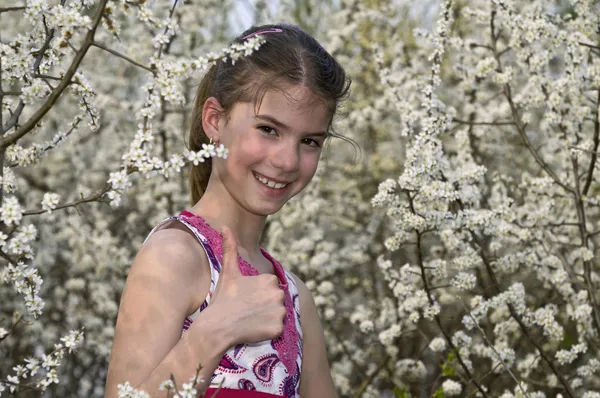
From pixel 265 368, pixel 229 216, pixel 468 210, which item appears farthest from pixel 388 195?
pixel 265 368

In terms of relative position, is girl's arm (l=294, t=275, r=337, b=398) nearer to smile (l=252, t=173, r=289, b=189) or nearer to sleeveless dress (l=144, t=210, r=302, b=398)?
sleeveless dress (l=144, t=210, r=302, b=398)

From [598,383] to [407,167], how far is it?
11.8 feet

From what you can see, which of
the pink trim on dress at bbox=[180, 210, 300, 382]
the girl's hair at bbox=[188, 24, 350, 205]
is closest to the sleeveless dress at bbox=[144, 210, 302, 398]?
the pink trim on dress at bbox=[180, 210, 300, 382]

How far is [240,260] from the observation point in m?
2.23

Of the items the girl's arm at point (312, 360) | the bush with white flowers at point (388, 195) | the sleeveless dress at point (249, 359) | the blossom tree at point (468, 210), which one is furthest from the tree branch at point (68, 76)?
the blossom tree at point (468, 210)

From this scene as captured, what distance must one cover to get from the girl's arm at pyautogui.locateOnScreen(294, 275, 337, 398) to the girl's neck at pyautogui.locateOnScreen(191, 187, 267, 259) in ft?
0.88

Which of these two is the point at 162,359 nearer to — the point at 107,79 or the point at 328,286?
the point at 328,286

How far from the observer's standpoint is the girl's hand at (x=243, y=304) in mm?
1807

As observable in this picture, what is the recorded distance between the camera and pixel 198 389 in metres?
1.71

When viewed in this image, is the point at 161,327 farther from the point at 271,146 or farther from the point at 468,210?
the point at 468,210

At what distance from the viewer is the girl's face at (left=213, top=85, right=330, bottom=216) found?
218 centimetres

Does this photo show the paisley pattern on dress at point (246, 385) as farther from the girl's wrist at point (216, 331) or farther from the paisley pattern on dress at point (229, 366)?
the girl's wrist at point (216, 331)

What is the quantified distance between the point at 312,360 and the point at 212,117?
2.48 feet

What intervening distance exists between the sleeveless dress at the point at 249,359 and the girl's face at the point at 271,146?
0.15 meters
